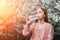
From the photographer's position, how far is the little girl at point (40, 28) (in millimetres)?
2625

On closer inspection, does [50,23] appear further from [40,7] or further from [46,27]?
[40,7]

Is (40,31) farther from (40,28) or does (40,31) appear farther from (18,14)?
(18,14)

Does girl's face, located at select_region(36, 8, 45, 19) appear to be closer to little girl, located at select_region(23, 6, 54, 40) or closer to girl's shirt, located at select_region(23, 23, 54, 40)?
little girl, located at select_region(23, 6, 54, 40)

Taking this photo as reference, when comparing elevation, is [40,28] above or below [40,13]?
below

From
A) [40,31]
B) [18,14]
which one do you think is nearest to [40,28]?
[40,31]

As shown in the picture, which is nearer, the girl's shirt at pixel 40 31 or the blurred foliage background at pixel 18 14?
the girl's shirt at pixel 40 31

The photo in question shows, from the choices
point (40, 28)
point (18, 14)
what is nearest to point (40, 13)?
point (40, 28)

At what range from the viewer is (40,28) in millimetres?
2680

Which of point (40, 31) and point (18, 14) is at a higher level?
point (18, 14)

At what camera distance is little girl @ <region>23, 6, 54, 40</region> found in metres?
2.62

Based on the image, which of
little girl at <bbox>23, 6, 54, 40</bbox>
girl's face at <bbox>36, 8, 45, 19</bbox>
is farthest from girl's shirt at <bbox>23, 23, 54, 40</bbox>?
girl's face at <bbox>36, 8, 45, 19</bbox>

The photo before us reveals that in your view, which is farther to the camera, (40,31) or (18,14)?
(18,14)

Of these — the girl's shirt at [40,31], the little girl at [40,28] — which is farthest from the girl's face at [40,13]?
the girl's shirt at [40,31]

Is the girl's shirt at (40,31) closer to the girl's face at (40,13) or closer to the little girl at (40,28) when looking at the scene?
the little girl at (40,28)
